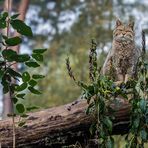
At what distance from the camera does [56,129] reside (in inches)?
174

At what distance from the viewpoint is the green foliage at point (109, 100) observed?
3.99 metres

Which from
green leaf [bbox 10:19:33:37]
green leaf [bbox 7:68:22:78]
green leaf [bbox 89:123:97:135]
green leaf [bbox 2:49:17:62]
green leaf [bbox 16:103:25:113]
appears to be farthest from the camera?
green leaf [bbox 89:123:97:135]

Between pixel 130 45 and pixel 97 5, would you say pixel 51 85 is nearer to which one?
pixel 97 5

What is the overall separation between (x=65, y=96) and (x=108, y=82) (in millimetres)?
11635

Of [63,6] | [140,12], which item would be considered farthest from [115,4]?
[63,6]

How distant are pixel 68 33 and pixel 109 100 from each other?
1399 cm

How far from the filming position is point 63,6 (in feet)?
61.4

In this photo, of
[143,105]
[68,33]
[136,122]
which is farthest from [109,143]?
[68,33]

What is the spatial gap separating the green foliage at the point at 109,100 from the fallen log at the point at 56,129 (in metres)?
0.26

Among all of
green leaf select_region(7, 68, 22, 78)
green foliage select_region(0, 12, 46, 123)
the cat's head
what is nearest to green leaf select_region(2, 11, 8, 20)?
green foliage select_region(0, 12, 46, 123)

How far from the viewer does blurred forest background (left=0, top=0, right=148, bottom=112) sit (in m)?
14.8

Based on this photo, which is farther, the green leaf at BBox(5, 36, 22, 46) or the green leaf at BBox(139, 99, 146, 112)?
the green leaf at BBox(139, 99, 146, 112)

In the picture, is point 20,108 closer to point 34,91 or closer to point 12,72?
point 34,91

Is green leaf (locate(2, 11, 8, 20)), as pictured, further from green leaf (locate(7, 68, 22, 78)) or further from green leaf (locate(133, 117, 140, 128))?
green leaf (locate(133, 117, 140, 128))
